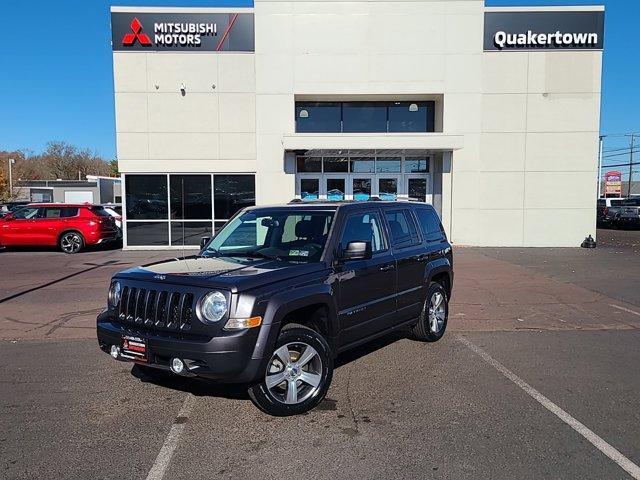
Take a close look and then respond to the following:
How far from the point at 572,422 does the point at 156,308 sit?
3505 mm

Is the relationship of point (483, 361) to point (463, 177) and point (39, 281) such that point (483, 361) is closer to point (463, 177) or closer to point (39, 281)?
point (39, 281)

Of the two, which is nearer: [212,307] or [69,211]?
[212,307]

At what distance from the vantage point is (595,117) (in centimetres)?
1861

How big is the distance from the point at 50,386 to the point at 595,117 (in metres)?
19.1

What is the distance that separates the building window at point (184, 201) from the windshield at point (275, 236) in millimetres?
12956

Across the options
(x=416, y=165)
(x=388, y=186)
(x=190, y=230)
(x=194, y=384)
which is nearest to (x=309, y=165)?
(x=388, y=186)

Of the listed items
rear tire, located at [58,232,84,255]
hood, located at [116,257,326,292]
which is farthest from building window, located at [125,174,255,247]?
hood, located at [116,257,326,292]

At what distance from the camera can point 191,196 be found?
18609 millimetres

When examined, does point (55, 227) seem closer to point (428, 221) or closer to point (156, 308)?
point (428, 221)

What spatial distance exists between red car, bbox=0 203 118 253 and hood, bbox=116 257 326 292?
1447 centimetres

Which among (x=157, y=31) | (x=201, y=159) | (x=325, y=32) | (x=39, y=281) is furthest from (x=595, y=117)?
(x=39, y=281)

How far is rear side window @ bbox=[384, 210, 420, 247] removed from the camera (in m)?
5.97

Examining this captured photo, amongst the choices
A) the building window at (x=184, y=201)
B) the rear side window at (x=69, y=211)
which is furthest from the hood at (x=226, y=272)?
the rear side window at (x=69, y=211)

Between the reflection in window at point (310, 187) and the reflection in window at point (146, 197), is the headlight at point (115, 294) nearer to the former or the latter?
the reflection in window at point (146, 197)
